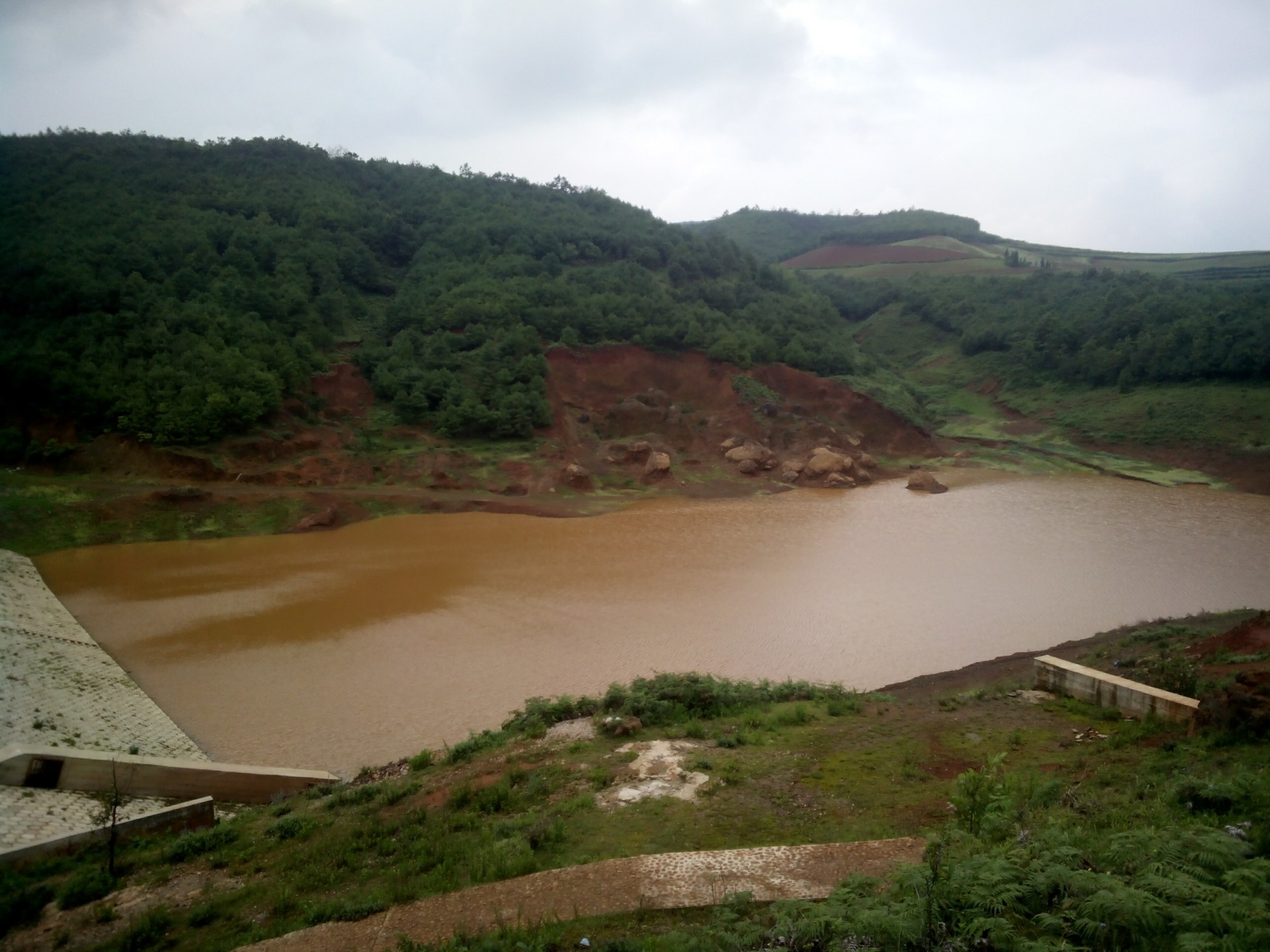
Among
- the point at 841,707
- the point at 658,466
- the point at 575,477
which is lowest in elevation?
the point at 841,707

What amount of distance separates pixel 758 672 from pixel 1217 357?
38696 millimetres

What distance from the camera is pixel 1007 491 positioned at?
32781 mm

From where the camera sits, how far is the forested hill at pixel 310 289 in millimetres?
27750

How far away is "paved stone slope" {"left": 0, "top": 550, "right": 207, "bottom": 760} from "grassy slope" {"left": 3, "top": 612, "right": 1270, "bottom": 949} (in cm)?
359

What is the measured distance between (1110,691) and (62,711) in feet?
50.1

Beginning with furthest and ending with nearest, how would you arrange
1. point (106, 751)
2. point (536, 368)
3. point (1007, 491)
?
point (536, 368) < point (1007, 491) < point (106, 751)

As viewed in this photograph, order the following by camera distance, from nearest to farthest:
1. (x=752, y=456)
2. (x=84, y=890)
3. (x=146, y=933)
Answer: (x=146, y=933)
(x=84, y=890)
(x=752, y=456)

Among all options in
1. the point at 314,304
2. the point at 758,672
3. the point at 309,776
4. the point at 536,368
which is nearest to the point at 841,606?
the point at 758,672

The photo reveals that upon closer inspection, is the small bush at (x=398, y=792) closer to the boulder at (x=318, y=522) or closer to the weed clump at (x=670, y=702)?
the weed clump at (x=670, y=702)

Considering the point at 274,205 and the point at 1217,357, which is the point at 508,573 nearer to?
the point at 274,205

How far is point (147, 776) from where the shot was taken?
9.65m

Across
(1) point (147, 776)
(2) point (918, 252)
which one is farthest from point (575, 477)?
(2) point (918, 252)

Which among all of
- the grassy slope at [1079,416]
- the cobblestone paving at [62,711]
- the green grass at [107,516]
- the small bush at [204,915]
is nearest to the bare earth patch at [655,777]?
the small bush at [204,915]

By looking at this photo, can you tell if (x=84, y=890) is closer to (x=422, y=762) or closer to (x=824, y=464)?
(x=422, y=762)
